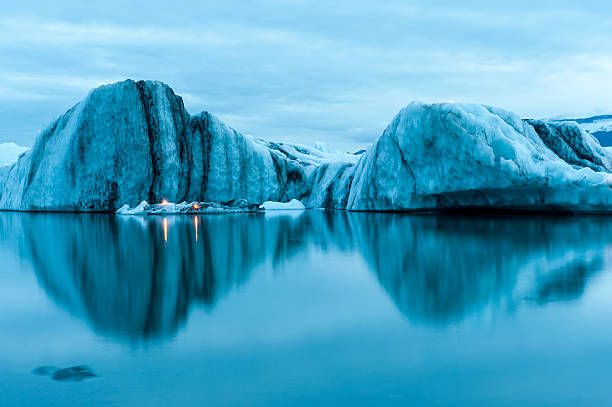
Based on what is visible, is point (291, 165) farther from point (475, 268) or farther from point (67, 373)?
point (67, 373)

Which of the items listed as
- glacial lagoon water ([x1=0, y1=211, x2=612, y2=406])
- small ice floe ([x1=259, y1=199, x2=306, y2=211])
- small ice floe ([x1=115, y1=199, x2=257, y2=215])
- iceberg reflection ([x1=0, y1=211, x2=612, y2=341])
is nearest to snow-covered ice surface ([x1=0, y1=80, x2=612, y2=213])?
small ice floe ([x1=115, y1=199, x2=257, y2=215])

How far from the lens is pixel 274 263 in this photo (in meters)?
6.68

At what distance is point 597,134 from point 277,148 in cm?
3950

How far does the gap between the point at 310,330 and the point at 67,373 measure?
1.37 meters

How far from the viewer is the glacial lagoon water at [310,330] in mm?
2391

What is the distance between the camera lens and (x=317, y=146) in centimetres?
5272

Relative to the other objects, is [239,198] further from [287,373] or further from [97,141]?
[287,373]

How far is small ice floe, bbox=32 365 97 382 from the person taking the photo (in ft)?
8.36

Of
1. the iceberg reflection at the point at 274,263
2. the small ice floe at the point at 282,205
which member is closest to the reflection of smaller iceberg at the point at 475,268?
the iceberg reflection at the point at 274,263

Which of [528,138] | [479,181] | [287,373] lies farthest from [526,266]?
[528,138]

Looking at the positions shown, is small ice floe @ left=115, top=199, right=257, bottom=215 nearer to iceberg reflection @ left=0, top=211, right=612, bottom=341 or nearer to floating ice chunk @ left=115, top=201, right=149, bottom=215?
floating ice chunk @ left=115, top=201, right=149, bottom=215

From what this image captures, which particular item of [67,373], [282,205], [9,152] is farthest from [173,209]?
[9,152]

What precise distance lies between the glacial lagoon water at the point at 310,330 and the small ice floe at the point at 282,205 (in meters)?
19.9

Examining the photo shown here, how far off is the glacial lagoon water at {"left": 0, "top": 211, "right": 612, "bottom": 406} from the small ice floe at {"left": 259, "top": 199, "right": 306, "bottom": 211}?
19.9 metres
